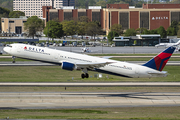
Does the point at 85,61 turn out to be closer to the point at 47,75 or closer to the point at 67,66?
the point at 67,66

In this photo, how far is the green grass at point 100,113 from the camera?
4328cm

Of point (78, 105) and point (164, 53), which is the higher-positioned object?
point (164, 53)

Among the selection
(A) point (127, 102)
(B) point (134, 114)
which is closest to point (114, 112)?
(B) point (134, 114)

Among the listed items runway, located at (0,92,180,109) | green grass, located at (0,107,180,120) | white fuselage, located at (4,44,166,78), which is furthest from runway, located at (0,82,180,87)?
green grass, located at (0,107,180,120)

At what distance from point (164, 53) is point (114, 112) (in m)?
18.2

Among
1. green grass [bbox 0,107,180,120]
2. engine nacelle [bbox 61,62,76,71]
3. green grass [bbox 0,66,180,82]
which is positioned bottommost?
green grass [bbox 0,107,180,120]

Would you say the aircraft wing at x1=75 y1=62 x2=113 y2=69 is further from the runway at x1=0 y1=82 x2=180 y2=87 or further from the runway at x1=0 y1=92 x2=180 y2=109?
the runway at x1=0 y1=82 x2=180 y2=87

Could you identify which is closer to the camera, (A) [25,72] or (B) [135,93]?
(B) [135,93]

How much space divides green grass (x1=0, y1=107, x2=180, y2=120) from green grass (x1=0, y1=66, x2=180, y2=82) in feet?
80.5

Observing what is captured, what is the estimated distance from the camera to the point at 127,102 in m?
52.0

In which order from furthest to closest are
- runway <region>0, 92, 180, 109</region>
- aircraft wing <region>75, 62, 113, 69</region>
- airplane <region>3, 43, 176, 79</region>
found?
1. aircraft wing <region>75, 62, 113, 69</region>
2. airplane <region>3, 43, 176, 79</region>
3. runway <region>0, 92, 180, 109</region>

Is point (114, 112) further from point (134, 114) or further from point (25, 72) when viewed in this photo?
point (25, 72)

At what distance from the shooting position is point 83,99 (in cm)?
5338

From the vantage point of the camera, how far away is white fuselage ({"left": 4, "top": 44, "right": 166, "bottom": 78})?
56688 mm
